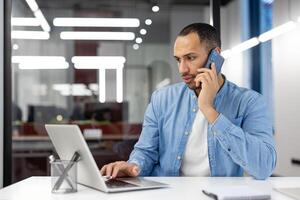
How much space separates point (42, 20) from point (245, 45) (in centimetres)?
339


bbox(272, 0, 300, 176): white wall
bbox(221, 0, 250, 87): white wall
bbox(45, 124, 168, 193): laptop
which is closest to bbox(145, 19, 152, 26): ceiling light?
bbox(272, 0, 300, 176): white wall

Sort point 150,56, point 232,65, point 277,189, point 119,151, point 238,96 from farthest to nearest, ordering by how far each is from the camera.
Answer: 1. point 232,65
2. point 150,56
3. point 119,151
4. point 238,96
5. point 277,189

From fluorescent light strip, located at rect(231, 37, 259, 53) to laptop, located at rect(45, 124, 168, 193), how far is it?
16.3 feet

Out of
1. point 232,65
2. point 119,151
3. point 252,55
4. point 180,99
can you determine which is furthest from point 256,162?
point 232,65

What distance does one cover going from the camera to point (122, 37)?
4633 mm

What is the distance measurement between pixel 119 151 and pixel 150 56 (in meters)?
1.25

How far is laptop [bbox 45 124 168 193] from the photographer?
129cm

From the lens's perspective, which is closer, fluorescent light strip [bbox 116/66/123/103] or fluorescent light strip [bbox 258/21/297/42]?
fluorescent light strip [bbox 116/66/123/103]

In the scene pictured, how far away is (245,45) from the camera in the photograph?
6.46 metres

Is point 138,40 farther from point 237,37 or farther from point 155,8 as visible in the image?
point 237,37

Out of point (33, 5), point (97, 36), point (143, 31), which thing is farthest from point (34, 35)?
point (143, 31)

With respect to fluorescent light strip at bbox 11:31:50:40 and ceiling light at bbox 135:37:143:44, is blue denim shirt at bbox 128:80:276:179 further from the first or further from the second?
fluorescent light strip at bbox 11:31:50:40

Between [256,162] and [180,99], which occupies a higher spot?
[180,99]

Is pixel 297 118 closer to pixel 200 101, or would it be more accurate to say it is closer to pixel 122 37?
pixel 122 37
